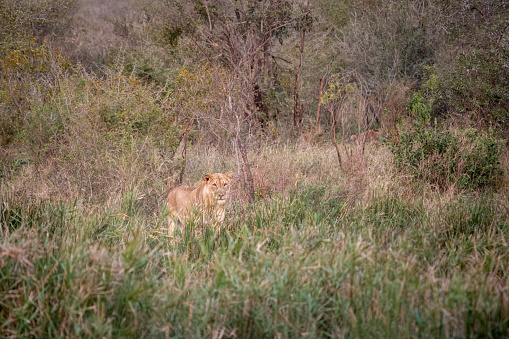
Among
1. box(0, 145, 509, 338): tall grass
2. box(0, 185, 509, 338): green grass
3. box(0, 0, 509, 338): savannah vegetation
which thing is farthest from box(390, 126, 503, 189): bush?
box(0, 185, 509, 338): green grass

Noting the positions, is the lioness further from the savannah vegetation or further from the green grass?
the green grass

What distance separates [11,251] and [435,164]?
5.52 meters

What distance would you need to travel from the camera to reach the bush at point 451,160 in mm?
6039

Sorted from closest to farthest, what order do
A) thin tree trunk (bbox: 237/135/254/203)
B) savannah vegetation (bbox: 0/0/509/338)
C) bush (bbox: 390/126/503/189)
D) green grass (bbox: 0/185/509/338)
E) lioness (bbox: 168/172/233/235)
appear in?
green grass (bbox: 0/185/509/338), savannah vegetation (bbox: 0/0/509/338), lioness (bbox: 168/172/233/235), thin tree trunk (bbox: 237/135/254/203), bush (bbox: 390/126/503/189)

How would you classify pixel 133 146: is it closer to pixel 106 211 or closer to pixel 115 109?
pixel 115 109

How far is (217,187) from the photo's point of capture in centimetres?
508

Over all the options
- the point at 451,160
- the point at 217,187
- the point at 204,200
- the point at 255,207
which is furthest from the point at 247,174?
the point at 451,160

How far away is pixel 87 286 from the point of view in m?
2.61

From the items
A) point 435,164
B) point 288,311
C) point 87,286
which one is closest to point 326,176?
point 435,164

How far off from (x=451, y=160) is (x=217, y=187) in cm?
344

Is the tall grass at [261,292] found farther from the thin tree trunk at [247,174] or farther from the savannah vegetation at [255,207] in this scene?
the thin tree trunk at [247,174]

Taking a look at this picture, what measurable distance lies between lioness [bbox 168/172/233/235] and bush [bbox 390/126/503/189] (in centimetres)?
287

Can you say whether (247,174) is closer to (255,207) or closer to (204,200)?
(255,207)

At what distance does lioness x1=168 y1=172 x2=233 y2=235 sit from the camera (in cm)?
460
